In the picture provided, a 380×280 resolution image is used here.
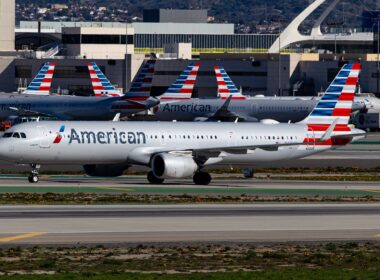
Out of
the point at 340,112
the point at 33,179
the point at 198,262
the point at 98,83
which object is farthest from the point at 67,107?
the point at 198,262

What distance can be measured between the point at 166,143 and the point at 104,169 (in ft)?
14.0

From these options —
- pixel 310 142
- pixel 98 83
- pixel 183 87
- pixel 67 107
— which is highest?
pixel 98 83

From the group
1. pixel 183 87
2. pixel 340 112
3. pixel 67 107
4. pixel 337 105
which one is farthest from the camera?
pixel 183 87

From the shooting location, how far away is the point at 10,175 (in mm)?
86062

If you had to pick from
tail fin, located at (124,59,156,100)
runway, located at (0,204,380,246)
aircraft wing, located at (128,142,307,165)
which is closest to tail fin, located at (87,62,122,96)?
tail fin, located at (124,59,156,100)

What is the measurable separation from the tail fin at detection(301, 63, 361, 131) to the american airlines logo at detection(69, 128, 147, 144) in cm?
1392

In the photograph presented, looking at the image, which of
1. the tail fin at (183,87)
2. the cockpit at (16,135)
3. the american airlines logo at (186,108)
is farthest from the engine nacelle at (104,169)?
the tail fin at (183,87)

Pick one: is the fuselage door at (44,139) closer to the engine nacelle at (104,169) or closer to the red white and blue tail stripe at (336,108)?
the engine nacelle at (104,169)

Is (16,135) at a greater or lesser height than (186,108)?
greater

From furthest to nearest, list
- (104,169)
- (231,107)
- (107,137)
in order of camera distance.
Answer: (231,107)
(104,169)
(107,137)

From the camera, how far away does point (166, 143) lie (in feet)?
269

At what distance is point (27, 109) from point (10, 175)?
7035 cm

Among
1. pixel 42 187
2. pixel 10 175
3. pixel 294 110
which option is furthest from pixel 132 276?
pixel 294 110

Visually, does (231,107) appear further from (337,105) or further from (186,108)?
(337,105)
